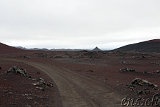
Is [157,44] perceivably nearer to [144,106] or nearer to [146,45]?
[146,45]

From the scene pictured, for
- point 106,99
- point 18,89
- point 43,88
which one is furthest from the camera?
point 43,88

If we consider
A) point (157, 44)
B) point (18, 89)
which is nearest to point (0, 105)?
point (18, 89)

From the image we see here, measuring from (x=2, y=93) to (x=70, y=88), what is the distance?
19.0 ft

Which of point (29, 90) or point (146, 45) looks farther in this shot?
point (146, 45)

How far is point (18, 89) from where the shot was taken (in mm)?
15711

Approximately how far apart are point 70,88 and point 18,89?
4.38 metres

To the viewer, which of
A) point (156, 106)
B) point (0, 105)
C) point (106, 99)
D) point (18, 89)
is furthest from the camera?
point (18, 89)

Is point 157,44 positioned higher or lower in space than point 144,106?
higher

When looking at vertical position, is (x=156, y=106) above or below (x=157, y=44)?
below

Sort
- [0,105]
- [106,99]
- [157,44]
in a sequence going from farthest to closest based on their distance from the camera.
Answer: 1. [157,44]
2. [106,99]
3. [0,105]

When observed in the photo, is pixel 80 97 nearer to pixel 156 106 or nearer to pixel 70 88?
pixel 70 88

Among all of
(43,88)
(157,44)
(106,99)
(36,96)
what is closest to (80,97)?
(106,99)

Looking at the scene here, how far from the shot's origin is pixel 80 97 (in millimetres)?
14047

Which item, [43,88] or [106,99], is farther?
[43,88]
